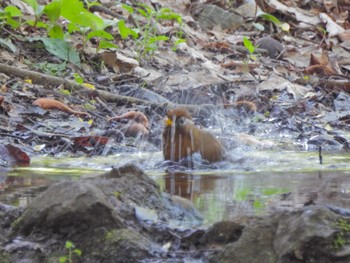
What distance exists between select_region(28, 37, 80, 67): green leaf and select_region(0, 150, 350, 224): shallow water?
2.27 metres

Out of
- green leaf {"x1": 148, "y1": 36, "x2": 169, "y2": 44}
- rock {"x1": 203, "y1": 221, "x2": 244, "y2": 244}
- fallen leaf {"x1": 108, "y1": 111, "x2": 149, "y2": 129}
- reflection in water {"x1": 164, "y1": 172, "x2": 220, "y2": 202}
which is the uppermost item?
green leaf {"x1": 148, "y1": 36, "x2": 169, "y2": 44}

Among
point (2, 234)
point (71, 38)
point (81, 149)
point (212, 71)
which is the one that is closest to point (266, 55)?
point (212, 71)

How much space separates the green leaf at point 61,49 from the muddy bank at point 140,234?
187 inches

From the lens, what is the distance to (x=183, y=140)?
4520 mm

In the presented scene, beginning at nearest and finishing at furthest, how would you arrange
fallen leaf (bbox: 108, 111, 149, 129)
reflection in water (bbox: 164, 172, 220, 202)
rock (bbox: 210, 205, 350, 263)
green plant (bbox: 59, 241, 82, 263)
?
rock (bbox: 210, 205, 350, 263) < green plant (bbox: 59, 241, 82, 263) < reflection in water (bbox: 164, 172, 220, 202) < fallen leaf (bbox: 108, 111, 149, 129)

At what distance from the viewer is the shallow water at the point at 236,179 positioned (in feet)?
9.92

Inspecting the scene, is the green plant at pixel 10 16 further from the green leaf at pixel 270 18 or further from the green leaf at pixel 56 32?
the green leaf at pixel 270 18

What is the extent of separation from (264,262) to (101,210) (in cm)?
48

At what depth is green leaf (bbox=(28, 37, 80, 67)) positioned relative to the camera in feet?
23.5

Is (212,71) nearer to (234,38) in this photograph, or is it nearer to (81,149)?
(234,38)

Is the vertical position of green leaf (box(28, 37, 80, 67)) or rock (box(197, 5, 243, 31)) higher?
rock (box(197, 5, 243, 31))

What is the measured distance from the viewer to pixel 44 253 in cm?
224

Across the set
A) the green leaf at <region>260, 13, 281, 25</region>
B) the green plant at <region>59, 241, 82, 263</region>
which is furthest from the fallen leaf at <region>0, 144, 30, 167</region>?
the green leaf at <region>260, 13, 281, 25</region>

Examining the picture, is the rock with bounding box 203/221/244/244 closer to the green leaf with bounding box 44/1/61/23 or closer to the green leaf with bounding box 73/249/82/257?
the green leaf with bounding box 73/249/82/257
